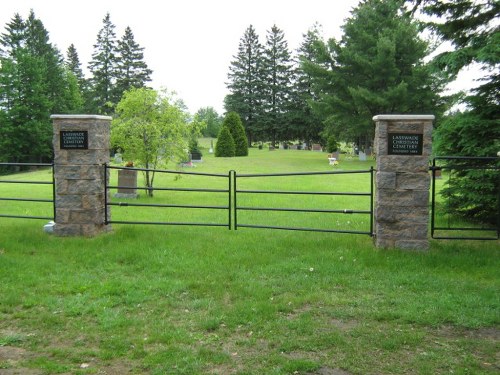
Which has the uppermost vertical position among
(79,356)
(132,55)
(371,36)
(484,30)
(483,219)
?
(132,55)

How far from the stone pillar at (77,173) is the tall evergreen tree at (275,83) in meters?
53.5

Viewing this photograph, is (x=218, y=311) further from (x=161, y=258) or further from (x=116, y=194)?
(x=116, y=194)

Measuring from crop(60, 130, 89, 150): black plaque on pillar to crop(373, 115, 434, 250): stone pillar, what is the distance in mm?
4567

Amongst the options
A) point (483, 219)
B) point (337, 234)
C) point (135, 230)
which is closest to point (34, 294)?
point (135, 230)

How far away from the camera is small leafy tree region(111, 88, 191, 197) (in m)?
15.0

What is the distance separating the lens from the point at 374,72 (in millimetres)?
33656

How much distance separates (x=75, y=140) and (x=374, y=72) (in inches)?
1134

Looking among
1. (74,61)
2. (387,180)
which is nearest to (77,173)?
(387,180)

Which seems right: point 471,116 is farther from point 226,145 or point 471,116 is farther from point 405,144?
point 226,145

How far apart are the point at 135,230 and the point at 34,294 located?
9.63 feet

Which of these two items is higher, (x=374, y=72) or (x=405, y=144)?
(x=374, y=72)

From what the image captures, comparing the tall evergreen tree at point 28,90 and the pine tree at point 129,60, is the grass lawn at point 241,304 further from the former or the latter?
the pine tree at point 129,60

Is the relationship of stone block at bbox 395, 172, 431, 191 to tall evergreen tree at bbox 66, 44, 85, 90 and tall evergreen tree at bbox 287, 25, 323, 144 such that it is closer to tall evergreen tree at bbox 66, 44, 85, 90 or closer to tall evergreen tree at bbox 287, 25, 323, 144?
tall evergreen tree at bbox 287, 25, 323, 144

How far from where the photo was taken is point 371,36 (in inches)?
1340
